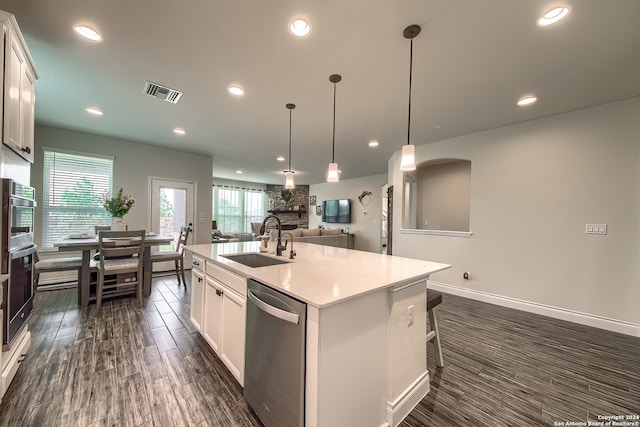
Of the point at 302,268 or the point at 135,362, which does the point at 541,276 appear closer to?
the point at 302,268

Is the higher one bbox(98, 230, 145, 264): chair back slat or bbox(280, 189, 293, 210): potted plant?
bbox(280, 189, 293, 210): potted plant

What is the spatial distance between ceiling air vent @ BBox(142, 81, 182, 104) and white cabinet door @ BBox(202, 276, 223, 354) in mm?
2104

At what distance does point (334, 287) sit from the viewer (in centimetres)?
127

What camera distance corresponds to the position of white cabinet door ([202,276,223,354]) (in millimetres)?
1934

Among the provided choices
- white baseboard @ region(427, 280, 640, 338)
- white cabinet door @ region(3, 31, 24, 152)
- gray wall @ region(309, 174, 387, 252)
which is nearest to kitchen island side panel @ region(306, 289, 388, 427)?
white cabinet door @ region(3, 31, 24, 152)

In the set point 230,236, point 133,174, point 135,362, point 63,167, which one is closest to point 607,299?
point 135,362

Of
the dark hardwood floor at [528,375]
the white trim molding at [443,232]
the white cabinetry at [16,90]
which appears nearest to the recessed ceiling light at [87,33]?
the white cabinetry at [16,90]

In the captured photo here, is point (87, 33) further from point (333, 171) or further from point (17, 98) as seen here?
point (333, 171)

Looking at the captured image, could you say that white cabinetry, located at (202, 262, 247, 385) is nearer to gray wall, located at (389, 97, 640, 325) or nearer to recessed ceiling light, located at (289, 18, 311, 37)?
recessed ceiling light, located at (289, 18, 311, 37)

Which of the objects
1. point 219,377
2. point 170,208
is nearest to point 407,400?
point 219,377

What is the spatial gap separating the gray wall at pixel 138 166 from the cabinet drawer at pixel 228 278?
3.79 m

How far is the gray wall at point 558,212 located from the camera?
106 inches

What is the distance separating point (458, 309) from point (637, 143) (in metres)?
2.72

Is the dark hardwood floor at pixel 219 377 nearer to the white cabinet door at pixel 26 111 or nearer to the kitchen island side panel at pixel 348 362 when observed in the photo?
the kitchen island side panel at pixel 348 362
